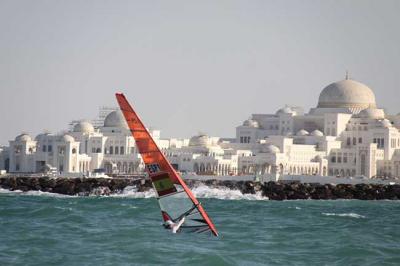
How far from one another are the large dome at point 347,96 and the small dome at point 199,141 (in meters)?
14.7

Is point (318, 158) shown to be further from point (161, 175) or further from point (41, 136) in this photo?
point (161, 175)

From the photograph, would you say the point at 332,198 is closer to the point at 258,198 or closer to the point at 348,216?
the point at 258,198

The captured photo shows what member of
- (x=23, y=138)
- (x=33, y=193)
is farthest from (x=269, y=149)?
(x=33, y=193)

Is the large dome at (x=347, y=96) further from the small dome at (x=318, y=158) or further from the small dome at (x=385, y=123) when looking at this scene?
the small dome at (x=318, y=158)

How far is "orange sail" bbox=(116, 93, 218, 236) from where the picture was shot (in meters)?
31.4

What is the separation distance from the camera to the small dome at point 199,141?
444 ft

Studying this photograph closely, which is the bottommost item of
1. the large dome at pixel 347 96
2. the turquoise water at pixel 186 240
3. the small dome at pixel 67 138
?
the turquoise water at pixel 186 240

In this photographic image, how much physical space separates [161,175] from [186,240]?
2649mm

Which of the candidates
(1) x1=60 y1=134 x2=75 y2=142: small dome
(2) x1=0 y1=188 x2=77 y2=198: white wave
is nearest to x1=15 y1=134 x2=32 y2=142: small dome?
(1) x1=60 y1=134 x2=75 y2=142: small dome

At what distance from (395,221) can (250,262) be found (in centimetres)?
1972

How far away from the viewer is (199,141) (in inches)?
5359

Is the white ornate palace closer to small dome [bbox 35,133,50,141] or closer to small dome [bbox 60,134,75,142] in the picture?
small dome [bbox 60,134,75,142]

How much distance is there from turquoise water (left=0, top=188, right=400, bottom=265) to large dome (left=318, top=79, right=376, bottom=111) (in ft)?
289

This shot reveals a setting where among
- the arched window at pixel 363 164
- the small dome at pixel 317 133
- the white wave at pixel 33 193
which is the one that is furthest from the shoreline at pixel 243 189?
the small dome at pixel 317 133
